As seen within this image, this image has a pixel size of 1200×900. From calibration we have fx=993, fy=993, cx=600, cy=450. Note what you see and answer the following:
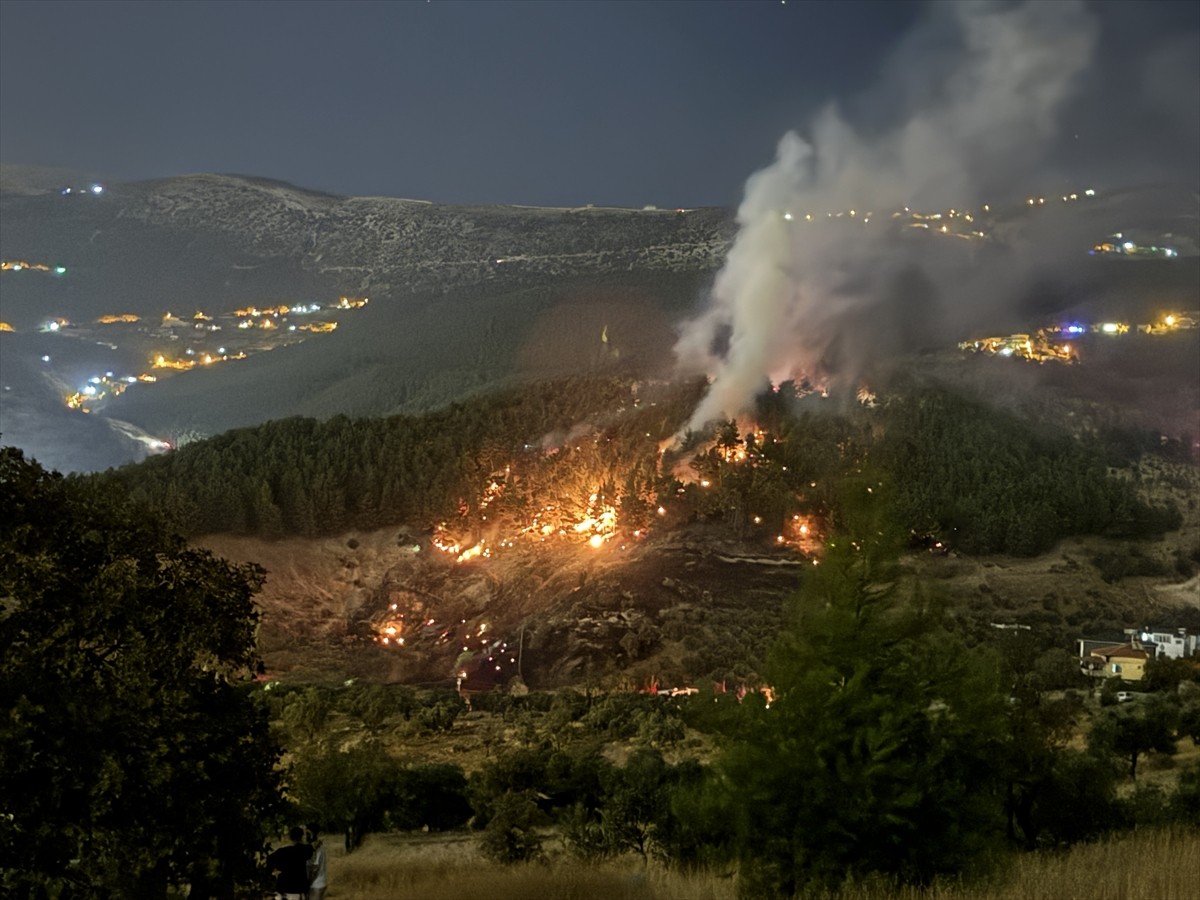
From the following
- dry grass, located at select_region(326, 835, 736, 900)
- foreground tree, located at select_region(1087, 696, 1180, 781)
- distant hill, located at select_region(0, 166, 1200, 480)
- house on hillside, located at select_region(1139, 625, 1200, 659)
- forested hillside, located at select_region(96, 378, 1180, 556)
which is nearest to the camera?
dry grass, located at select_region(326, 835, 736, 900)

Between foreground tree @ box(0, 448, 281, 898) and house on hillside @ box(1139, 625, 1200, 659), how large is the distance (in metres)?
33.5

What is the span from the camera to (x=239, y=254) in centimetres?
8438

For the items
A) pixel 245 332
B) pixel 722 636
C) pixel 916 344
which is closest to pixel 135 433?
pixel 245 332

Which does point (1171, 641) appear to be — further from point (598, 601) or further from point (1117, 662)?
point (598, 601)

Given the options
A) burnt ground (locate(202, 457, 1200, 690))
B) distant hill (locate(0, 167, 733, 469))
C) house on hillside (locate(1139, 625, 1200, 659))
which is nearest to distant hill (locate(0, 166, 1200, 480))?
distant hill (locate(0, 167, 733, 469))

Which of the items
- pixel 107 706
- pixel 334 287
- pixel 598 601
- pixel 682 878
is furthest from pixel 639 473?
pixel 334 287

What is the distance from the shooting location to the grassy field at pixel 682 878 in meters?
8.55

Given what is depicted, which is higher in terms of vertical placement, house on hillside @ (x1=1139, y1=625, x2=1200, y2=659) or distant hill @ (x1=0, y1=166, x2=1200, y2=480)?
distant hill @ (x1=0, y1=166, x2=1200, y2=480)

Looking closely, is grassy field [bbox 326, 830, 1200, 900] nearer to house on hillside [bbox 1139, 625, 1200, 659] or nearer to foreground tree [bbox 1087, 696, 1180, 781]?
foreground tree [bbox 1087, 696, 1180, 781]

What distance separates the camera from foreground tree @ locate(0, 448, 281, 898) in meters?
6.43

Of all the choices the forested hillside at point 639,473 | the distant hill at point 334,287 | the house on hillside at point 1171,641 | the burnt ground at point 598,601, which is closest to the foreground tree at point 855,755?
the burnt ground at point 598,601

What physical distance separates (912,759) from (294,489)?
1429 inches

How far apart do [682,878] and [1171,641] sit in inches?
1174

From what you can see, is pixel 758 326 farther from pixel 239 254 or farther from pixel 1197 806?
pixel 1197 806
